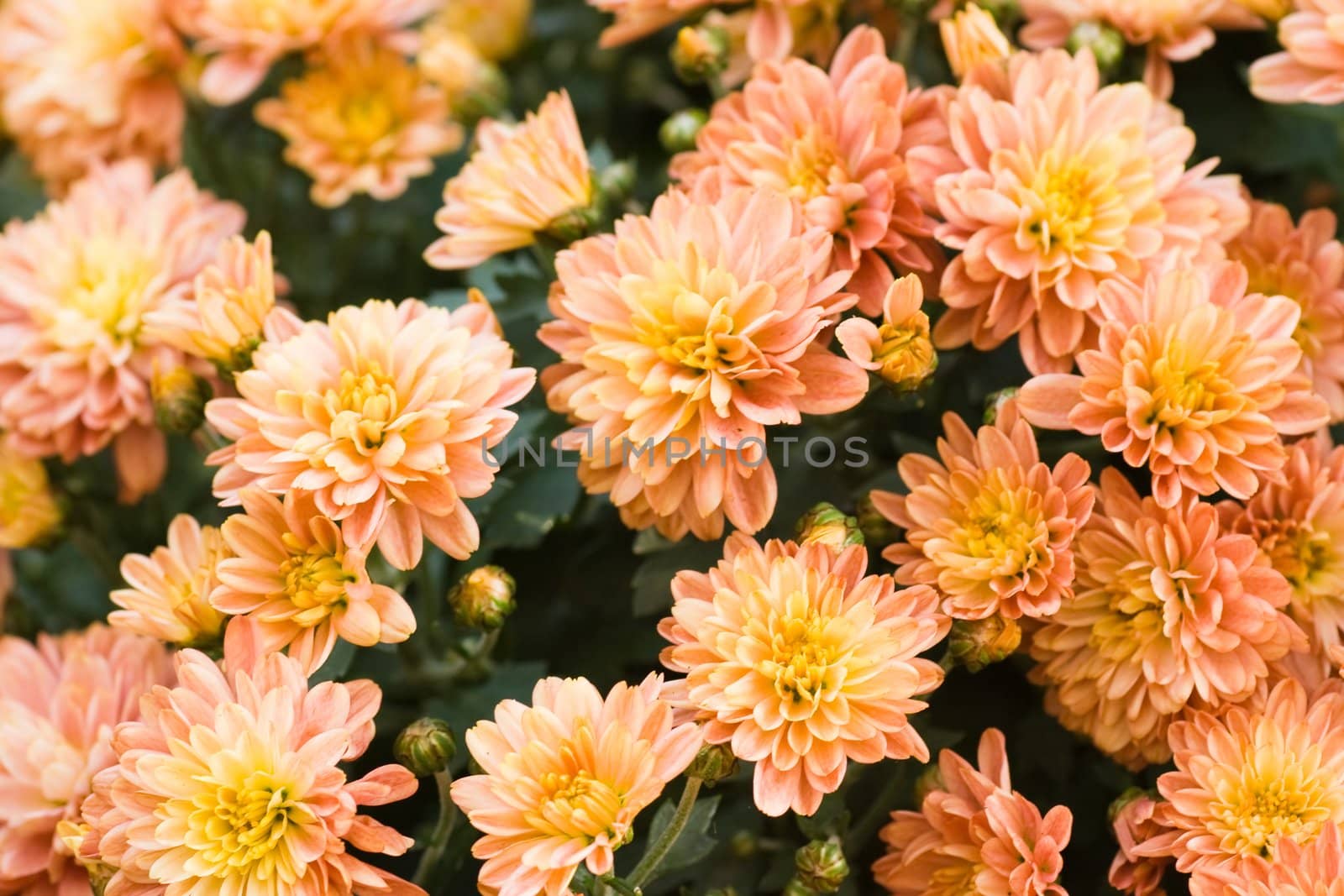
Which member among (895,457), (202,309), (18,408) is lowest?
(895,457)

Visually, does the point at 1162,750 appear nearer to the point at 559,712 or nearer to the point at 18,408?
the point at 559,712

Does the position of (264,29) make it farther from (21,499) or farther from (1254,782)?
(1254,782)

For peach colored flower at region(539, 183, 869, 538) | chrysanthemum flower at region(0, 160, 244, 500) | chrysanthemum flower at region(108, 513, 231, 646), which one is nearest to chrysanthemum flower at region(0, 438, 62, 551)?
chrysanthemum flower at region(0, 160, 244, 500)

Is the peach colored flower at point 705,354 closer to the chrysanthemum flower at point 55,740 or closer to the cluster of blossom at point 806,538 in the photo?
the cluster of blossom at point 806,538

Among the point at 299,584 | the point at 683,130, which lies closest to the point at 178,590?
the point at 299,584

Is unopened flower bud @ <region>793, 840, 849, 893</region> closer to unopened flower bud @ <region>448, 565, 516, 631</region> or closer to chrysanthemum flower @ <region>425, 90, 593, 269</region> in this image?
unopened flower bud @ <region>448, 565, 516, 631</region>

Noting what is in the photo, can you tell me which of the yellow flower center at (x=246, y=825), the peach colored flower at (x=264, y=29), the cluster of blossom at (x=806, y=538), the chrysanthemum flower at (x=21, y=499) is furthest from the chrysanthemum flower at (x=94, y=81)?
the yellow flower center at (x=246, y=825)

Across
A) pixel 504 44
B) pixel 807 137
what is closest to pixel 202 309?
pixel 807 137
